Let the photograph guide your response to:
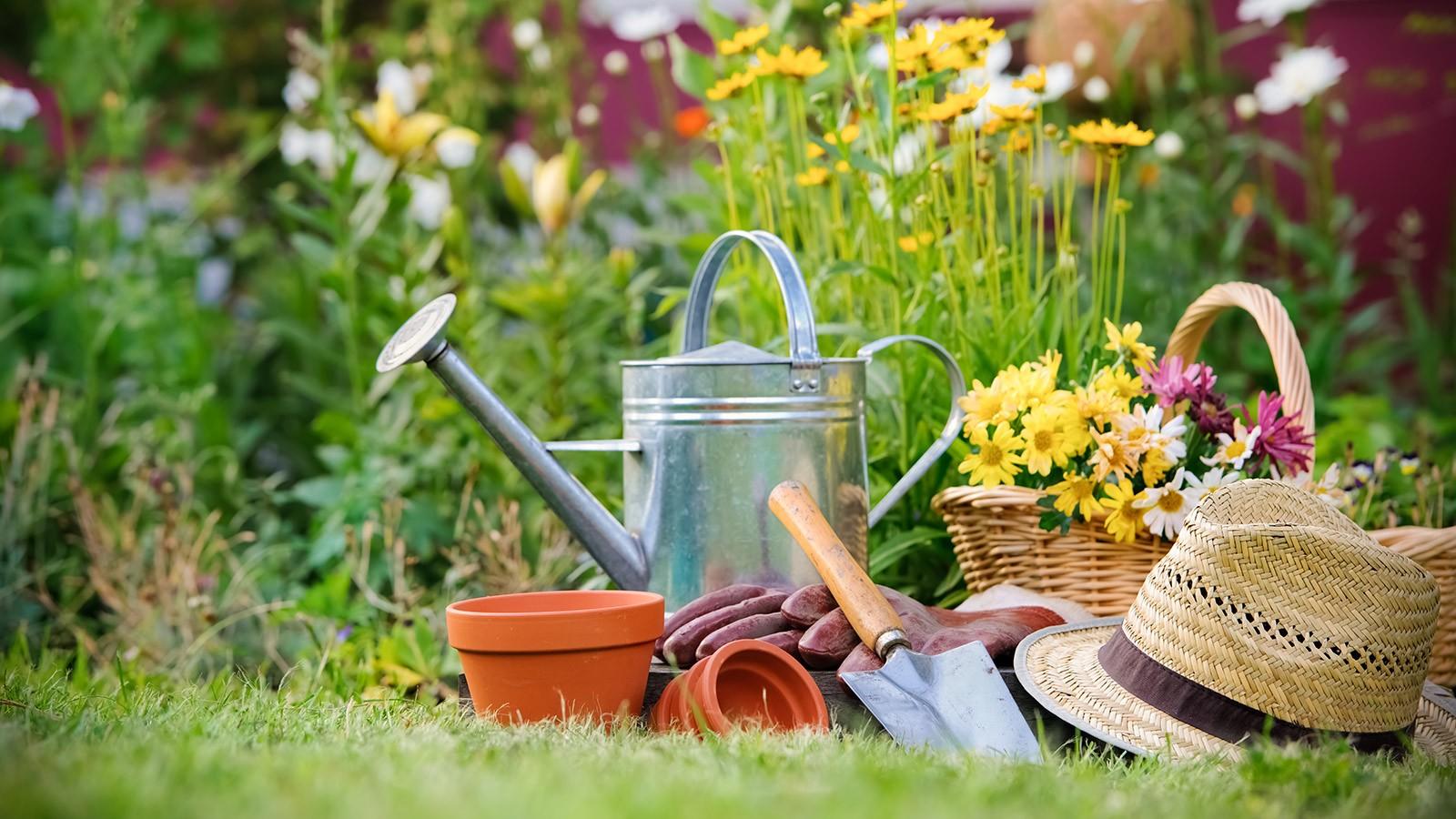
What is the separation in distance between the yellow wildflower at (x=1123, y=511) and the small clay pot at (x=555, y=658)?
691mm

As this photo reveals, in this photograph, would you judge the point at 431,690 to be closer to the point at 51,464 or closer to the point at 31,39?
the point at 51,464

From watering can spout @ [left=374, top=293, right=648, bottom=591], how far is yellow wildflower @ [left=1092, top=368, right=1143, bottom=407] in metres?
0.73

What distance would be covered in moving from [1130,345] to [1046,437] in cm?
22

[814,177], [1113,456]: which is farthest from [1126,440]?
[814,177]

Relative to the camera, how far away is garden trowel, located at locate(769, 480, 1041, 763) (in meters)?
1.56

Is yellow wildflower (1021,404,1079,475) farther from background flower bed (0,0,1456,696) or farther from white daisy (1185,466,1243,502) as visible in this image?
background flower bed (0,0,1456,696)

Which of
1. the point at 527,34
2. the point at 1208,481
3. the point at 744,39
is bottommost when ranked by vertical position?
the point at 1208,481

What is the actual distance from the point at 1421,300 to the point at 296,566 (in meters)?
4.18

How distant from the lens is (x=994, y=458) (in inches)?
78.3

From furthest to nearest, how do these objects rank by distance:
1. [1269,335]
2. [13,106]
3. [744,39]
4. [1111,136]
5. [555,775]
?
[13,106] < [744,39] < [1111,136] < [1269,335] < [555,775]

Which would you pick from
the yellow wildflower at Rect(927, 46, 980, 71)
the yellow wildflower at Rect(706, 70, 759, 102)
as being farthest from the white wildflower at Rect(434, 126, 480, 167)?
the yellow wildflower at Rect(927, 46, 980, 71)

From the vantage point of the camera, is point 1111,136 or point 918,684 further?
point 1111,136

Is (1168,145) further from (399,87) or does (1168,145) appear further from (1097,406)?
(399,87)

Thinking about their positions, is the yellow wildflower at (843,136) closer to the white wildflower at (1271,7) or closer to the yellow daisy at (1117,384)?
the yellow daisy at (1117,384)
